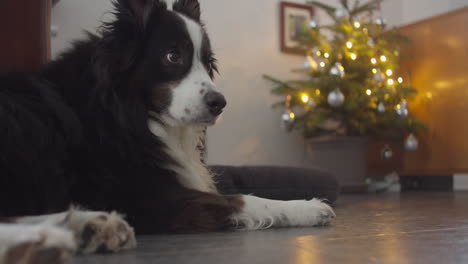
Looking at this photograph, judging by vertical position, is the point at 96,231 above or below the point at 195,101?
below

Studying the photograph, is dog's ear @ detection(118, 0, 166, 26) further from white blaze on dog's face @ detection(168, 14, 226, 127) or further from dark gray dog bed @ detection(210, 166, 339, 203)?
dark gray dog bed @ detection(210, 166, 339, 203)

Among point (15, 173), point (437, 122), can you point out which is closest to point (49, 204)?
point (15, 173)

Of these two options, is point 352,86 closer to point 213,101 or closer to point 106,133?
point 213,101

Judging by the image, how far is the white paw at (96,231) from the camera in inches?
44.4

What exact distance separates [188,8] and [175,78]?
42cm

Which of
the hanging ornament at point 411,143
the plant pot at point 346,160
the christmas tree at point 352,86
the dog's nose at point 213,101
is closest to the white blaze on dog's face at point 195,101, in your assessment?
the dog's nose at point 213,101

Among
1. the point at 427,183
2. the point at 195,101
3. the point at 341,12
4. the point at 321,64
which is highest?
the point at 341,12

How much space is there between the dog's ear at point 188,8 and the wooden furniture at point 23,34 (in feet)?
1.80

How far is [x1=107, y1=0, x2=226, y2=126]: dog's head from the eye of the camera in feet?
6.02

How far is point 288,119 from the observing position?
15.8 feet

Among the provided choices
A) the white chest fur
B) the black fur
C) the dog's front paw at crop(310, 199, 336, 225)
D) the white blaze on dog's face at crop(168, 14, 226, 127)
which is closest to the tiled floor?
the dog's front paw at crop(310, 199, 336, 225)

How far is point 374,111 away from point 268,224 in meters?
3.33

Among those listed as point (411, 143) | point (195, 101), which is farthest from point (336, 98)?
point (195, 101)

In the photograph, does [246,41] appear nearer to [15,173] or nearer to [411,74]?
[411,74]
